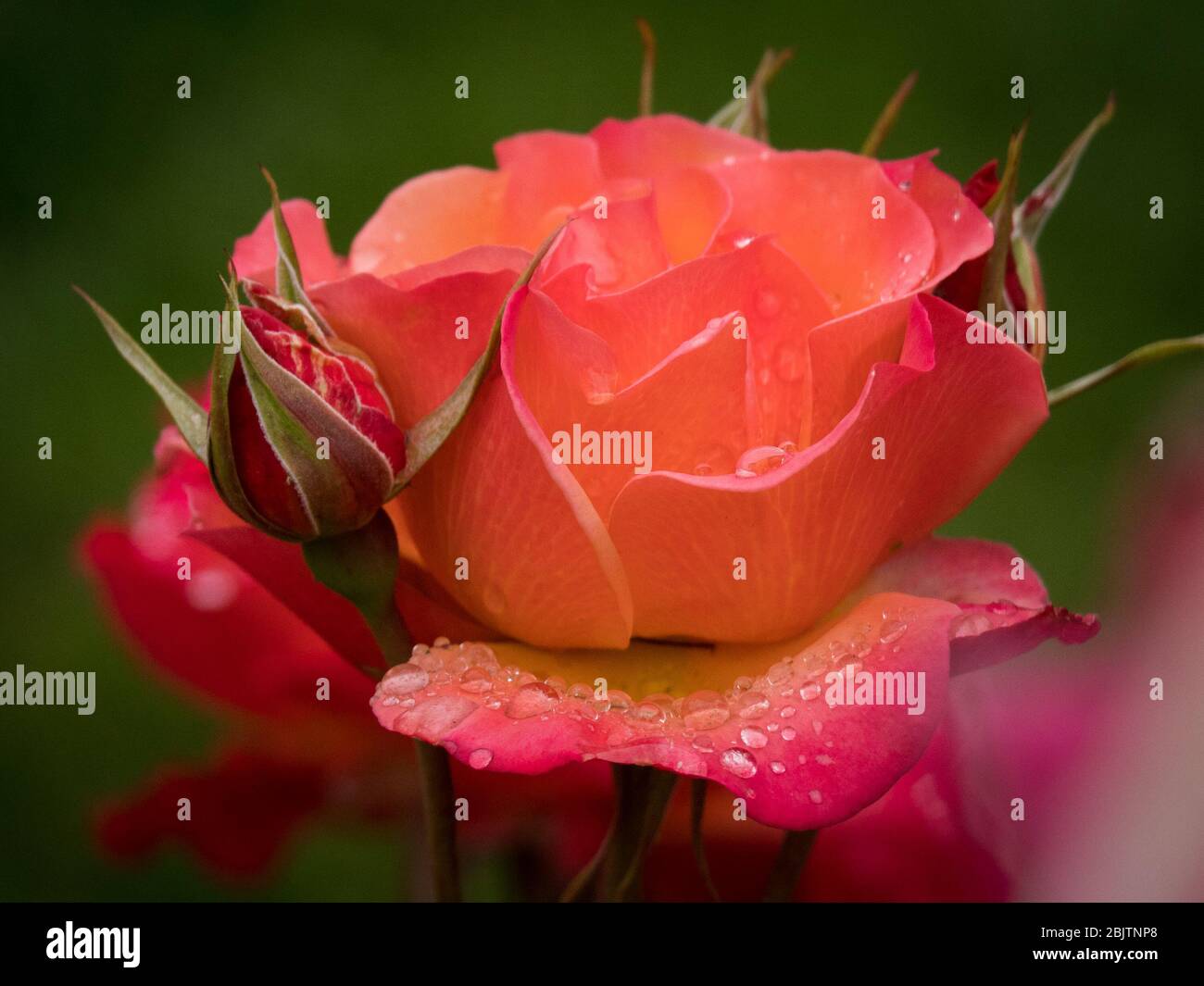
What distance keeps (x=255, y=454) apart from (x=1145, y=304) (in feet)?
1.67

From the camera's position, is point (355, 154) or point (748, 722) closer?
point (748, 722)

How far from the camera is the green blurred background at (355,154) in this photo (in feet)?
1.74

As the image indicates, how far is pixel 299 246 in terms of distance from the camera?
302mm

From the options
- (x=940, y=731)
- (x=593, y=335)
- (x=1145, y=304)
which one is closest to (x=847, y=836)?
(x=940, y=731)

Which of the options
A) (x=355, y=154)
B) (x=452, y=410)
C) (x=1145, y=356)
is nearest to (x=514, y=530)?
(x=452, y=410)

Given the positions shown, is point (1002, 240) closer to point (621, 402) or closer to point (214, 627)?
point (621, 402)

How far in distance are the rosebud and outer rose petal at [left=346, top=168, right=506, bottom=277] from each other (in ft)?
0.25

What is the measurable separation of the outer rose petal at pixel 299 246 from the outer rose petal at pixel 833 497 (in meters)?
0.12

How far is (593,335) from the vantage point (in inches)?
9.1

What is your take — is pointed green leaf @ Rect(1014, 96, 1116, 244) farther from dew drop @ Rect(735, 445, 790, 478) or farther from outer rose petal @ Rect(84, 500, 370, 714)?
outer rose petal @ Rect(84, 500, 370, 714)

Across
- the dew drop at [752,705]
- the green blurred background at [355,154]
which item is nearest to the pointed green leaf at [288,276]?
the dew drop at [752,705]

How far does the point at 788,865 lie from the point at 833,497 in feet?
0.30

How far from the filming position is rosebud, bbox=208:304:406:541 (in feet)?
0.70

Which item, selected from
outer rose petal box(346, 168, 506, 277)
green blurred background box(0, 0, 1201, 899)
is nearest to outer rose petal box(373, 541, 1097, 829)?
outer rose petal box(346, 168, 506, 277)
